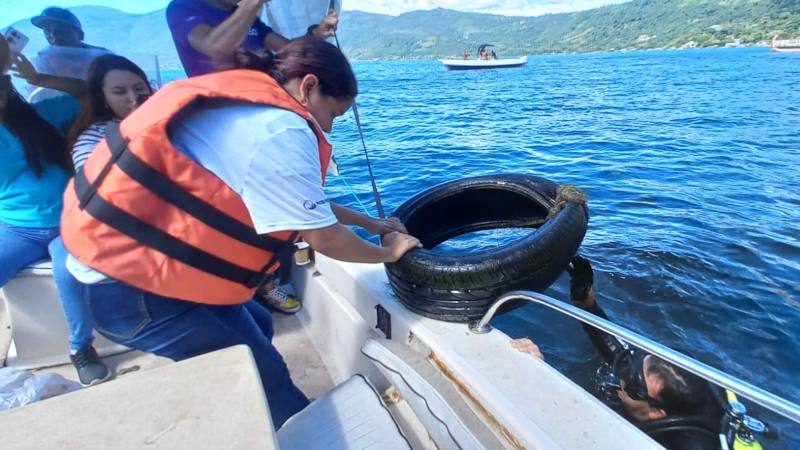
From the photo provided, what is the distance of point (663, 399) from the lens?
7.45 ft

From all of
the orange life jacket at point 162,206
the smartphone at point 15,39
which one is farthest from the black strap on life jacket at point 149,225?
the smartphone at point 15,39

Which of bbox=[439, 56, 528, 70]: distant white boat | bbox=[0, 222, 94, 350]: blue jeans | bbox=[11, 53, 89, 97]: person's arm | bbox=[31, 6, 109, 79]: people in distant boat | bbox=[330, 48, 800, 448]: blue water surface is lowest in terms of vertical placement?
bbox=[439, 56, 528, 70]: distant white boat

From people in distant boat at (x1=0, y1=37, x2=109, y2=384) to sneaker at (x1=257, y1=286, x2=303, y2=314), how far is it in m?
0.96

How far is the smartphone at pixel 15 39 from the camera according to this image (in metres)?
2.24

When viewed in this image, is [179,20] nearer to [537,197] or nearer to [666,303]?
[537,197]

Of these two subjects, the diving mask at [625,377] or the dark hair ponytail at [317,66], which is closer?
the dark hair ponytail at [317,66]

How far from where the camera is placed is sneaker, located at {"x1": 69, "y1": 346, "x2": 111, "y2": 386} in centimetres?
231

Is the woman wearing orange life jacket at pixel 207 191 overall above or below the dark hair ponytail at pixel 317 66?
below

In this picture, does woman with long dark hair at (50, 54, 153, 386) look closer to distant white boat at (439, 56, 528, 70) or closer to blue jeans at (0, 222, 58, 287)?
blue jeans at (0, 222, 58, 287)

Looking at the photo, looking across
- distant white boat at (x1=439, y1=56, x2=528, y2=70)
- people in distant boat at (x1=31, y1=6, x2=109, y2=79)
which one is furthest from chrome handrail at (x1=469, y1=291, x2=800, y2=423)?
distant white boat at (x1=439, y1=56, x2=528, y2=70)

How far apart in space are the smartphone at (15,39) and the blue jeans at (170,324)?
5.75 ft

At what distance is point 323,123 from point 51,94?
82.2 inches

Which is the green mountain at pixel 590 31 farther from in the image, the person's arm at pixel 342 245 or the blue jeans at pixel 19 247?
the person's arm at pixel 342 245

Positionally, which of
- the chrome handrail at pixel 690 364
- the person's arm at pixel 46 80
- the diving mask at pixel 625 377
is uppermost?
the person's arm at pixel 46 80
